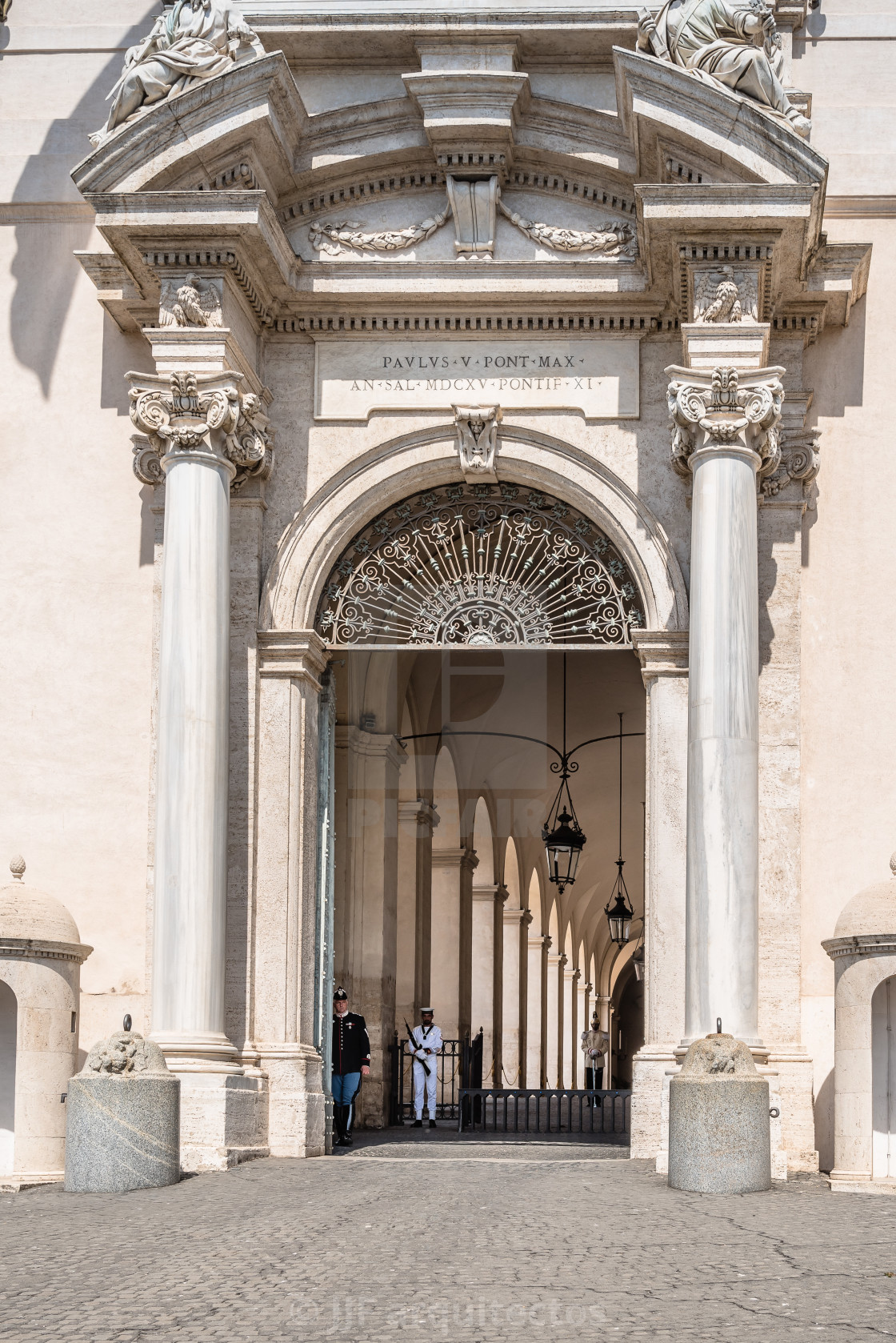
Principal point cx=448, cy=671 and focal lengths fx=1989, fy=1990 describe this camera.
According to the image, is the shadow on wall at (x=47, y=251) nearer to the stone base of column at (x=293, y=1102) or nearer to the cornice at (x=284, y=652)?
the cornice at (x=284, y=652)

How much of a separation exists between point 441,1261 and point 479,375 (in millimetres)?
7426

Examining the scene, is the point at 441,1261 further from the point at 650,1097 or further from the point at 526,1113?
the point at 526,1113

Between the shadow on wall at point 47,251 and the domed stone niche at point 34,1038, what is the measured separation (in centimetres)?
413

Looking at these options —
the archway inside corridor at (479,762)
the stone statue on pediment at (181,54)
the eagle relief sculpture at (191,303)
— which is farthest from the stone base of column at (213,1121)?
the stone statue on pediment at (181,54)

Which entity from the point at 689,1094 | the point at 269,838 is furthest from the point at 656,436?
the point at 689,1094

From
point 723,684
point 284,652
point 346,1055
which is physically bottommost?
point 346,1055

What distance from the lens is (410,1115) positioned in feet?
70.2

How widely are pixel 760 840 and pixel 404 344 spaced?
168 inches

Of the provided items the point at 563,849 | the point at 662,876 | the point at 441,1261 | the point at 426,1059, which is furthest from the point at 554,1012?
the point at 441,1261

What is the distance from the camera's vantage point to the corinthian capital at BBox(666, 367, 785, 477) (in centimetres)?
1278

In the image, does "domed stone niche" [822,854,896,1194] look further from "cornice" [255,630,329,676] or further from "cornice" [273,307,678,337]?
"cornice" [273,307,678,337]

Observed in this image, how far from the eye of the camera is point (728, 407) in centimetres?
1284

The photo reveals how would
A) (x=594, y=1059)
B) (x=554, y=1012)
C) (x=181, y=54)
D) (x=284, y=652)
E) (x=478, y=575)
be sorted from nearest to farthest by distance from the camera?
(x=181, y=54) < (x=284, y=652) < (x=478, y=575) < (x=594, y=1059) < (x=554, y=1012)

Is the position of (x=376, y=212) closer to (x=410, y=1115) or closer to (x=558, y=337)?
(x=558, y=337)
